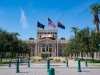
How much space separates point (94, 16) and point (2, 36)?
86.3ft

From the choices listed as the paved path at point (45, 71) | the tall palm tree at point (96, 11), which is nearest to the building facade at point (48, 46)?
the tall palm tree at point (96, 11)

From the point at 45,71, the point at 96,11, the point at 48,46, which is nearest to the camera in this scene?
the point at 45,71

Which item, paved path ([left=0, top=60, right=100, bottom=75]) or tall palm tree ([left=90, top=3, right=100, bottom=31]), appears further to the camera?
tall palm tree ([left=90, top=3, right=100, bottom=31])

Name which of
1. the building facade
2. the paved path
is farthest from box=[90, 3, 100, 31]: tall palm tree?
the building facade

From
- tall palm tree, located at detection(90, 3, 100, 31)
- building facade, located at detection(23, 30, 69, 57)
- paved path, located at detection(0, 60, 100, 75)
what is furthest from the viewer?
building facade, located at detection(23, 30, 69, 57)

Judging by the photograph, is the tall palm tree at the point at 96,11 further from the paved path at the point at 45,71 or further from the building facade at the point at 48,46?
the building facade at the point at 48,46

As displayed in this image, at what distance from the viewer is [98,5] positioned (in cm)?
4888

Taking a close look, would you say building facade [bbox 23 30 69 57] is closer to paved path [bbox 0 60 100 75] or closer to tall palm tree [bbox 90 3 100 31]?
tall palm tree [bbox 90 3 100 31]

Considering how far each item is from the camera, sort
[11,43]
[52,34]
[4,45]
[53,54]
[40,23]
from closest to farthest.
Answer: [4,45]
[11,43]
[40,23]
[53,54]
[52,34]

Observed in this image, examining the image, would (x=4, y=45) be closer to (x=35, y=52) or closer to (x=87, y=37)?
(x=87, y=37)

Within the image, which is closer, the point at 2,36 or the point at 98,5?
the point at 2,36

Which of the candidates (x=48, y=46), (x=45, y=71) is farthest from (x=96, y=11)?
(x=48, y=46)

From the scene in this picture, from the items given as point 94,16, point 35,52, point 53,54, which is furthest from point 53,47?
point 94,16

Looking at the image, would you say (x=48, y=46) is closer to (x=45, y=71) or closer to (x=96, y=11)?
(x=96, y=11)
